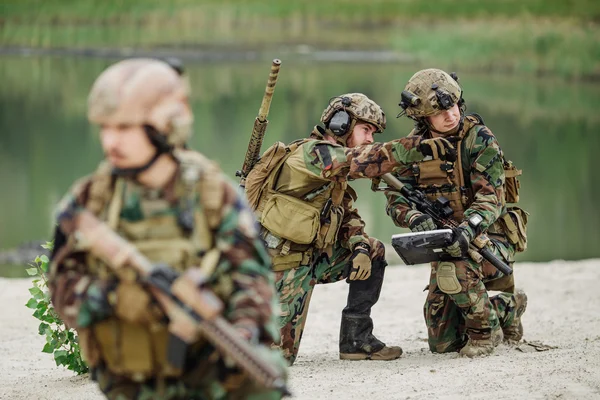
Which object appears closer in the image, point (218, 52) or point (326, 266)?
point (326, 266)

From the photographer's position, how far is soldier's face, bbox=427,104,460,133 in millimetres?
7000

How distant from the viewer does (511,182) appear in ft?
24.6

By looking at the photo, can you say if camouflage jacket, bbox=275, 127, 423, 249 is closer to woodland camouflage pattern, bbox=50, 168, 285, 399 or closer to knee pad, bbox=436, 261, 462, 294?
knee pad, bbox=436, 261, 462, 294

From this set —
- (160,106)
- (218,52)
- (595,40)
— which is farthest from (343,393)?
(218,52)

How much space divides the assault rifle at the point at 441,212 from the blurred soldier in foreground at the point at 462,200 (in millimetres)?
43

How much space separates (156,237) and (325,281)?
357 centimetres

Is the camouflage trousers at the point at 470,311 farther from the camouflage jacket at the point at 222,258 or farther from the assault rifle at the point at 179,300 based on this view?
the assault rifle at the point at 179,300

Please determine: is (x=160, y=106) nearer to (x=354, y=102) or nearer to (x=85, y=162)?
(x=354, y=102)

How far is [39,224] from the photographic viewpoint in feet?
46.4

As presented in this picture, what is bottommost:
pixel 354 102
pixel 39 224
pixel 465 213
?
pixel 39 224

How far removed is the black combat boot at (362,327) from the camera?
7469 mm

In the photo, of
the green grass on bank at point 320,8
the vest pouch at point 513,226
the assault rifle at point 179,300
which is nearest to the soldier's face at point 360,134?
the vest pouch at point 513,226

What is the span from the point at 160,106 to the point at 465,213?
134 inches

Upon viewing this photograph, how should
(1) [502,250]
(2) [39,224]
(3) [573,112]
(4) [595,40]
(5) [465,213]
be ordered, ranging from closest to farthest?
1. (5) [465,213]
2. (1) [502,250]
3. (2) [39,224]
4. (3) [573,112]
5. (4) [595,40]
